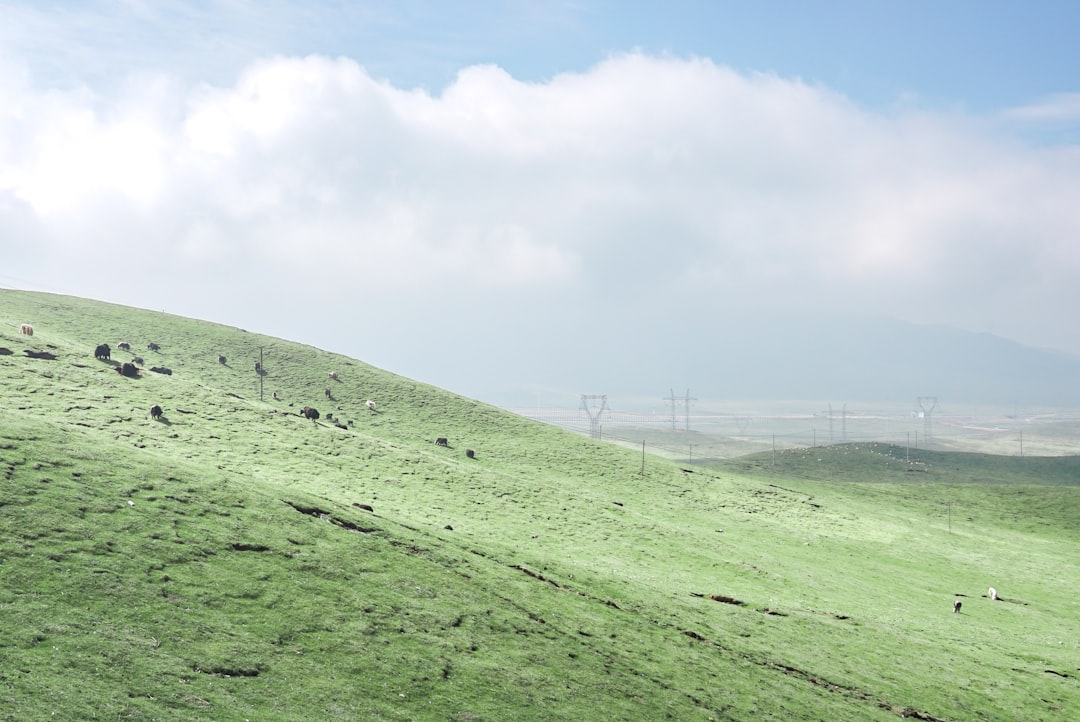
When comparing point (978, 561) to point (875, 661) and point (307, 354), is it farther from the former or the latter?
point (307, 354)

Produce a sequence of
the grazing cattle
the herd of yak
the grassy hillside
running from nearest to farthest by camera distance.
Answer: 1. the grassy hillside
2. the herd of yak
3. the grazing cattle

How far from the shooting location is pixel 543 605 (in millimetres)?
42938

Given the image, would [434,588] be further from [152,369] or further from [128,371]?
[152,369]

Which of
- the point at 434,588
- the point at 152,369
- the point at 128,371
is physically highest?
the point at 152,369

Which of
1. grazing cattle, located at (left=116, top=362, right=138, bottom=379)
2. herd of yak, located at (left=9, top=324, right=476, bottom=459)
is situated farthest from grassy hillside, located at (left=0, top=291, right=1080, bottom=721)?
grazing cattle, located at (left=116, top=362, right=138, bottom=379)

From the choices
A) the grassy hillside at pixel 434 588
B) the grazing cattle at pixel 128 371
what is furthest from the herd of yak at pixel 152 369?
the grassy hillside at pixel 434 588

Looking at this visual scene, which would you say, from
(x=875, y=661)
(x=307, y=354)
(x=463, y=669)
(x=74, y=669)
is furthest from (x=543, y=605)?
(x=307, y=354)

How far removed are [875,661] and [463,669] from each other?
2663 centimetres

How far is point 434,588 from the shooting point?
4050cm

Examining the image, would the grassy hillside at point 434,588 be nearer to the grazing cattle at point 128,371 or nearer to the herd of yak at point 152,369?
the herd of yak at point 152,369

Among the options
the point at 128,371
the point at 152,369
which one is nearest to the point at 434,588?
the point at 128,371

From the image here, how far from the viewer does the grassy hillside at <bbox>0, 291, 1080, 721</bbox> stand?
2841 cm

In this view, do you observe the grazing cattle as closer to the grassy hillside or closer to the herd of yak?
the herd of yak

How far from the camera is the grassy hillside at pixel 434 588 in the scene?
28406mm
